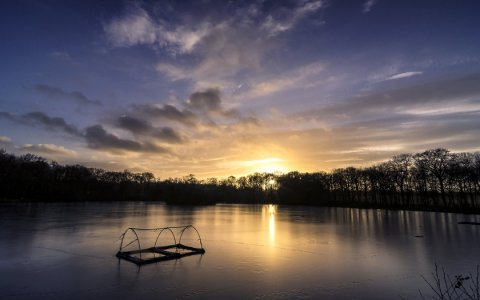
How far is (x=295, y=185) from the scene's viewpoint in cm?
10881

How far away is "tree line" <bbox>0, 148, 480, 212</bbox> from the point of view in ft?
206

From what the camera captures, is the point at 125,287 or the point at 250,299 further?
the point at 125,287

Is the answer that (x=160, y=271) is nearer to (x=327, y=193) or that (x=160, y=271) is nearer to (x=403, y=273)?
(x=403, y=273)

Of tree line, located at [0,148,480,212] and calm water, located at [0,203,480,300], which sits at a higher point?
tree line, located at [0,148,480,212]

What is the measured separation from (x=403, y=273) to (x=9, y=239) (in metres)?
23.0

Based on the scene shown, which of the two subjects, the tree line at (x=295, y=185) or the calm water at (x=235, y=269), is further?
the tree line at (x=295, y=185)

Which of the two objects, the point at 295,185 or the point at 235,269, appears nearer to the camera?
the point at 235,269

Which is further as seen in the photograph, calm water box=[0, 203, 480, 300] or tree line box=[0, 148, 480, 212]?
tree line box=[0, 148, 480, 212]

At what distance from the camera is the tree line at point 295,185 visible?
6269 cm

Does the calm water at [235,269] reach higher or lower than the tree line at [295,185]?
lower

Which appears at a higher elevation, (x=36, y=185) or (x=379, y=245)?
(x=36, y=185)

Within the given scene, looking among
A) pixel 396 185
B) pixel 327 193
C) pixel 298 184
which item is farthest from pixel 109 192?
pixel 396 185

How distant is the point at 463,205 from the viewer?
5928 centimetres

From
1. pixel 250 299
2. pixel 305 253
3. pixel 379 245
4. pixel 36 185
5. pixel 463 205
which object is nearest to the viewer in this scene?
pixel 250 299
